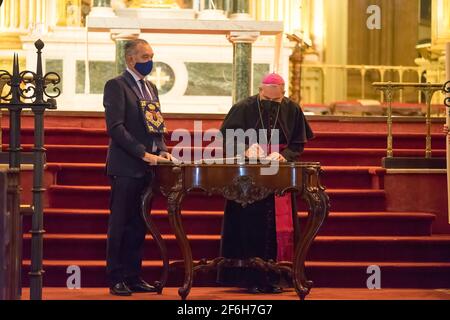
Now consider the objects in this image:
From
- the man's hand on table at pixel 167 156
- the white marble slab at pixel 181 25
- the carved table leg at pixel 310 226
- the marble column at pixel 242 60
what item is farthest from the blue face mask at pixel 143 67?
the marble column at pixel 242 60

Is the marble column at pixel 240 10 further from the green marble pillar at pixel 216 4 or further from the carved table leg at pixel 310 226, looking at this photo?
the carved table leg at pixel 310 226

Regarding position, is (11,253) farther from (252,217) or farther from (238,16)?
(238,16)

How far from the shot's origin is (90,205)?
9.56 m

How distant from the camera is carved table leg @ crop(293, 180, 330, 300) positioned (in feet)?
24.9

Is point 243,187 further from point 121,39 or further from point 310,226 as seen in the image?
point 121,39

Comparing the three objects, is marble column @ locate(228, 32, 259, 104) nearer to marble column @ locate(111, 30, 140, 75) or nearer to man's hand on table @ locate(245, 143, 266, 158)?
marble column @ locate(111, 30, 140, 75)

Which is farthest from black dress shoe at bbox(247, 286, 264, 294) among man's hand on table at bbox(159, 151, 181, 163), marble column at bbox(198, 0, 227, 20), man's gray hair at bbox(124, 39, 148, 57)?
marble column at bbox(198, 0, 227, 20)

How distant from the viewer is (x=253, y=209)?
8211mm


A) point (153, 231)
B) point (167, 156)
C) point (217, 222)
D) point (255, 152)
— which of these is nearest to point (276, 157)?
point (255, 152)

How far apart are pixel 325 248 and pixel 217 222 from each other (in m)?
0.92

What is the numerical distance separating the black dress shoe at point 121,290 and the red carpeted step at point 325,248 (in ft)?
3.48

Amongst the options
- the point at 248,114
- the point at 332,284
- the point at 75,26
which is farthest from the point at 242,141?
the point at 75,26

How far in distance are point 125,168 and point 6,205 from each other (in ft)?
6.07

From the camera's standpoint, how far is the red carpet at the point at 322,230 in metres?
8.69
